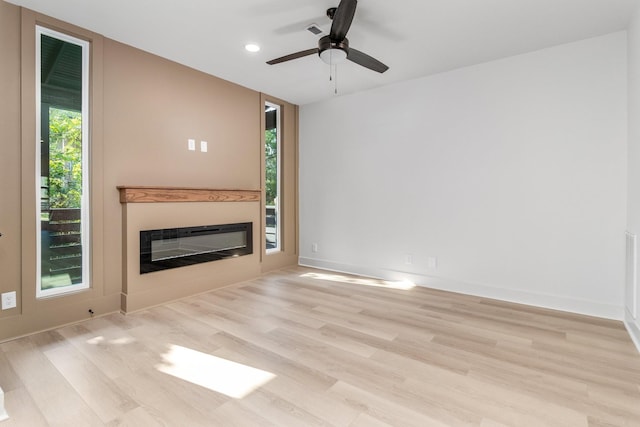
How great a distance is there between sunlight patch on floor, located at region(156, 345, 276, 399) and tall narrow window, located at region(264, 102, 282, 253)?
270 cm

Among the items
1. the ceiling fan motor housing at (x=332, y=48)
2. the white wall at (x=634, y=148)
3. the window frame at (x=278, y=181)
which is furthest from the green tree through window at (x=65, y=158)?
the white wall at (x=634, y=148)

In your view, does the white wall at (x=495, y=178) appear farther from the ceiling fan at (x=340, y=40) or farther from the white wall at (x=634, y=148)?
the ceiling fan at (x=340, y=40)

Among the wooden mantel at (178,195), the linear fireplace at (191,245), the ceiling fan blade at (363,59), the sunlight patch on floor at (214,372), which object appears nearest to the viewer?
the sunlight patch on floor at (214,372)

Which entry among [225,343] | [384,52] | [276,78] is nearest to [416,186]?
[384,52]

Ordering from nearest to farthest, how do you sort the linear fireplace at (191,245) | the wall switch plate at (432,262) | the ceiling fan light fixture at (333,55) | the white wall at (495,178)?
the ceiling fan light fixture at (333,55) → the white wall at (495,178) → the linear fireplace at (191,245) → the wall switch plate at (432,262)

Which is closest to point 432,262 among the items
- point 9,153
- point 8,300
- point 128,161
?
point 128,161

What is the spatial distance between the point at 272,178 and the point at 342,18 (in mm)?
3014

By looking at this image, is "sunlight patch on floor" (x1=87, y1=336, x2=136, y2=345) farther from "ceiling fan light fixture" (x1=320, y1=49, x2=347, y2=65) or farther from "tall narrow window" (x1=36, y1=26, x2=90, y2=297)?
"ceiling fan light fixture" (x1=320, y1=49, x2=347, y2=65)

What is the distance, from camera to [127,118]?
125 inches

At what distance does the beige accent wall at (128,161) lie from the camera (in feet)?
8.26

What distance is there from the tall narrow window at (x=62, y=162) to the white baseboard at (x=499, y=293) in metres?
3.18

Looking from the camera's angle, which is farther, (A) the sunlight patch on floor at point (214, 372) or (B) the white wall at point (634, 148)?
(B) the white wall at point (634, 148)

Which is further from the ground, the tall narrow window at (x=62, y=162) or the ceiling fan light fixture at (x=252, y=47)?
the ceiling fan light fixture at (x=252, y=47)

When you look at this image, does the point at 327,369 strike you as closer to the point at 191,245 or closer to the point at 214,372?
the point at 214,372
